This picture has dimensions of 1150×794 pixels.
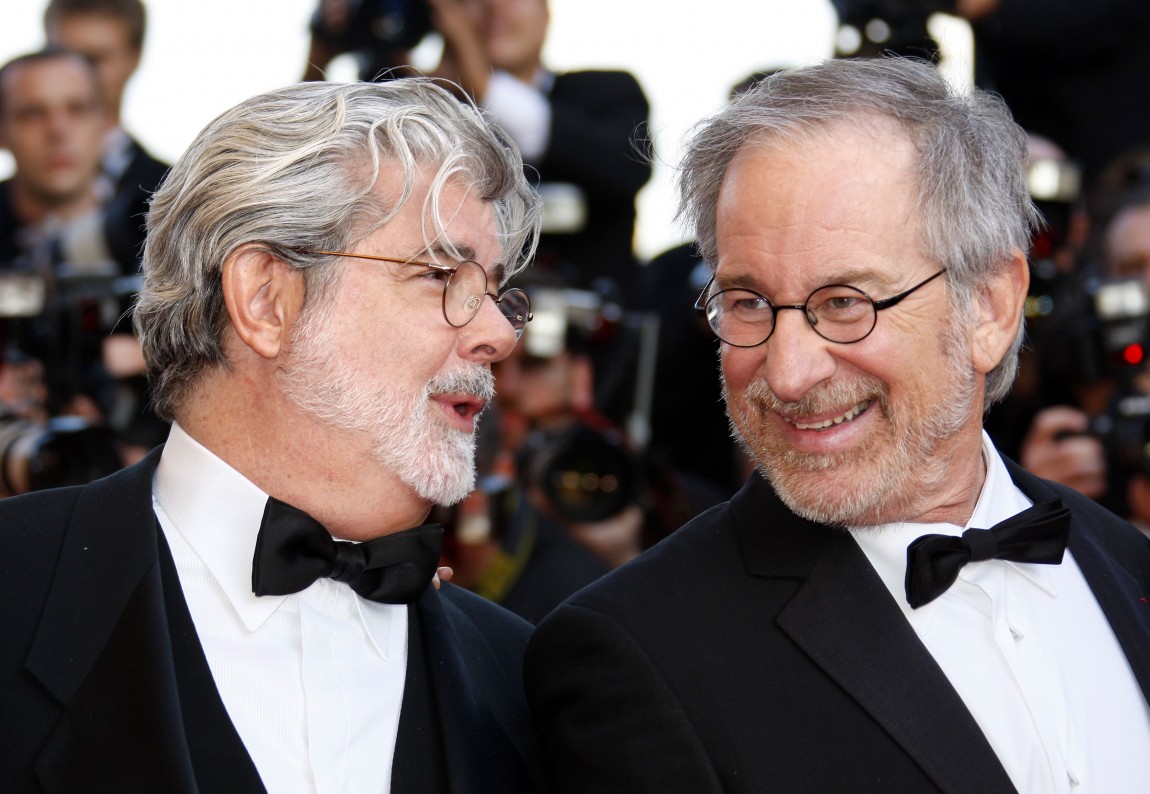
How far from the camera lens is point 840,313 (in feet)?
7.05

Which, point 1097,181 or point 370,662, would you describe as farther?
point 1097,181

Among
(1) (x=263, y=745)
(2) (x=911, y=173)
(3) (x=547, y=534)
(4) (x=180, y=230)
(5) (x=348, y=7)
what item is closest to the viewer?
(1) (x=263, y=745)

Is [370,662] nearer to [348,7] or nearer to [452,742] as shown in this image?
[452,742]

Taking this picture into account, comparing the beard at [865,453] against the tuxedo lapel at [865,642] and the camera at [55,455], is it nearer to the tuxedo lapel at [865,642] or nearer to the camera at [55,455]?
the tuxedo lapel at [865,642]

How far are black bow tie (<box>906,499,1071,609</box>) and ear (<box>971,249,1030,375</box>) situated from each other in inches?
9.3

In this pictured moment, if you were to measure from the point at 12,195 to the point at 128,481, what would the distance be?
3022 mm

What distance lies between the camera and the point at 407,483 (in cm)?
232

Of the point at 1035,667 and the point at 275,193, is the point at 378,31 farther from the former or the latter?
the point at 1035,667

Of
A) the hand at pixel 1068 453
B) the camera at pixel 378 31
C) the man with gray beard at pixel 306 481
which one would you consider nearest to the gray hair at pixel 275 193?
the man with gray beard at pixel 306 481

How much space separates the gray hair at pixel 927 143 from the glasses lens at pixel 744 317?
0.43 ft

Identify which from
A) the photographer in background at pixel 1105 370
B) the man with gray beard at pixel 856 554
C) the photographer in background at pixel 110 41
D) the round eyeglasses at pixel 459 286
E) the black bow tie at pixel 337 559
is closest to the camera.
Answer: the man with gray beard at pixel 856 554

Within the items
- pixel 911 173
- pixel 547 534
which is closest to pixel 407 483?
pixel 911 173

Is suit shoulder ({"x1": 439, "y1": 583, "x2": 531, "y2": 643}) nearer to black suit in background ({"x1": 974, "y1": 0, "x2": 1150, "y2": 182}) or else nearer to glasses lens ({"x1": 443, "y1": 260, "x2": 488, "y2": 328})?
glasses lens ({"x1": 443, "y1": 260, "x2": 488, "y2": 328})

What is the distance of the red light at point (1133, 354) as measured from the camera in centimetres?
360
